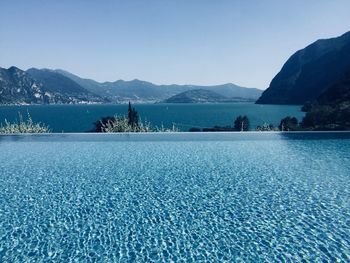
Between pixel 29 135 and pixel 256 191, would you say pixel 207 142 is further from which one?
pixel 29 135

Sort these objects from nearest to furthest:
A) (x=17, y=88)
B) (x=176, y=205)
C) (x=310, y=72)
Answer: (x=176, y=205) < (x=310, y=72) < (x=17, y=88)

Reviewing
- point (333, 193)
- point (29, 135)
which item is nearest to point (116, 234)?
point (333, 193)

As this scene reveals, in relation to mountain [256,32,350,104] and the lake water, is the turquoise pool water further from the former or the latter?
mountain [256,32,350,104]

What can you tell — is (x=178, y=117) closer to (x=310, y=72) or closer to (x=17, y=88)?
(x=310, y=72)

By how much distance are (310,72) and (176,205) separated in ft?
449

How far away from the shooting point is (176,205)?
23.2ft

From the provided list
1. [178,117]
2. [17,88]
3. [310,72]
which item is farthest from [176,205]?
[17,88]

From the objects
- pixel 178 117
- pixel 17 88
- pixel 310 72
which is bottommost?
pixel 178 117

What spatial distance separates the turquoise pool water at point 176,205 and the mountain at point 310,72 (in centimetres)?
10186

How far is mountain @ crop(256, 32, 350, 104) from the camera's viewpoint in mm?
115569

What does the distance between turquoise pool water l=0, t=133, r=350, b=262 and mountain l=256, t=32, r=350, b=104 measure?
334ft

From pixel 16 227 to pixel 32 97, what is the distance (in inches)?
8205

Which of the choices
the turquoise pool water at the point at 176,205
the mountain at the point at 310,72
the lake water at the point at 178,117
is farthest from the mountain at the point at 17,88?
the turquoise pool water at the point at 176,205

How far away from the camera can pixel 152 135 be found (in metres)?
18.3
